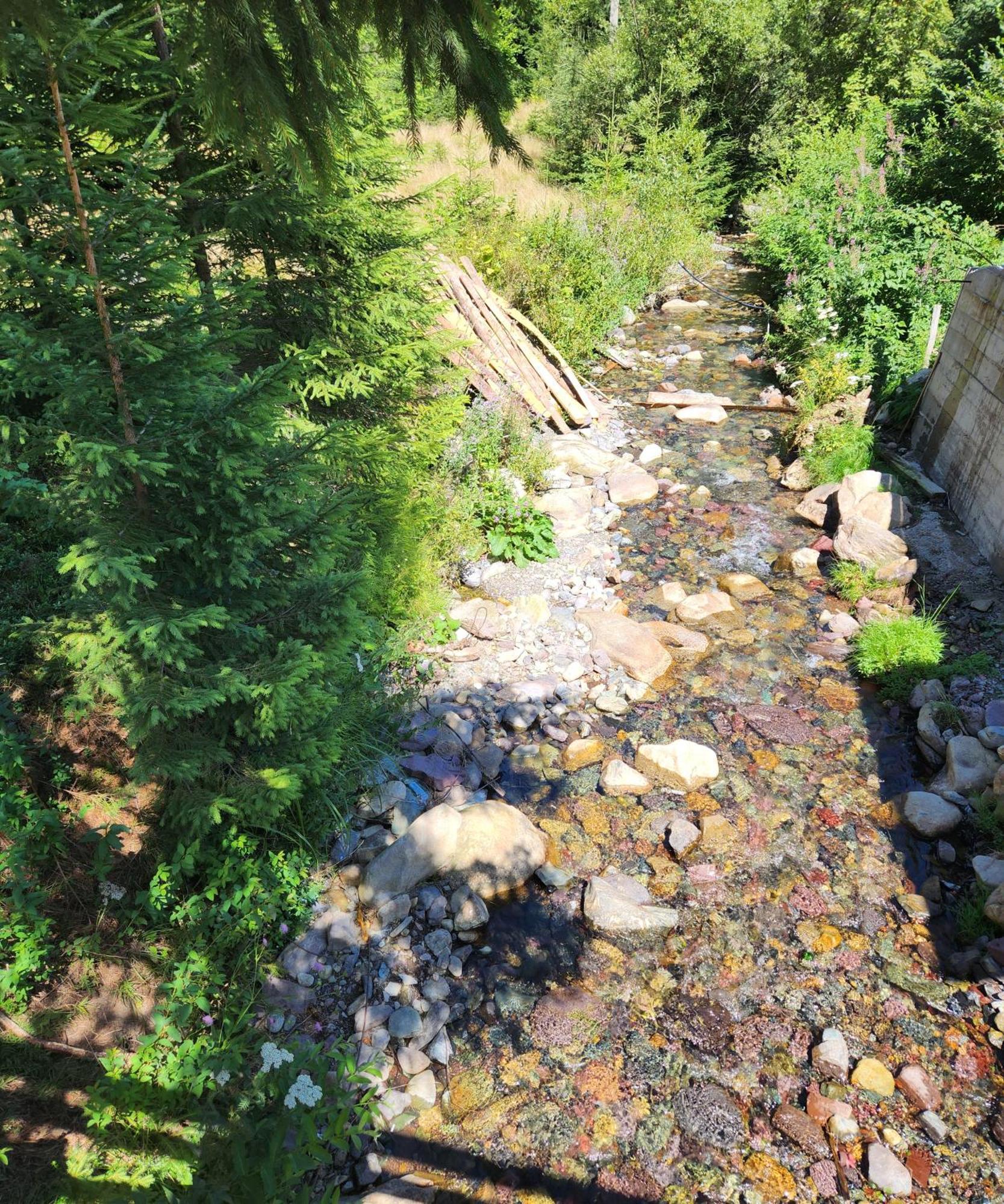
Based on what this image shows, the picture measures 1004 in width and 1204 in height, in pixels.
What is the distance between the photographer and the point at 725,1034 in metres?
3.74

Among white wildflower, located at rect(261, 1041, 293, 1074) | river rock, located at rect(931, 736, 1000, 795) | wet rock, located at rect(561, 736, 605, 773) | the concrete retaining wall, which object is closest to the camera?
white wildflower, located at rect(261, 1041, 293, 1074)

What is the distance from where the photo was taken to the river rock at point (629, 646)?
6129mm

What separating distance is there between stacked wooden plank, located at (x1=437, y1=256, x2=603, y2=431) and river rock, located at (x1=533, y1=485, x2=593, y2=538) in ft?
4.33

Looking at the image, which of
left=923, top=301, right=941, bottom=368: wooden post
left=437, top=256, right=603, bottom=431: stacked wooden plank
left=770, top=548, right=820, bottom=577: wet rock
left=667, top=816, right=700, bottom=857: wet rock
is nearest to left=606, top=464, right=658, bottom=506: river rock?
left=437, top=256, right=603, bottom=431: stacked wooden plank

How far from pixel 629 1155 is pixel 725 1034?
788mm

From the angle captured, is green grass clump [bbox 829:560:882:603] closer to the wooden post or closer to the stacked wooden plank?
the wooden post

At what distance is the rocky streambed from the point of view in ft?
10.8

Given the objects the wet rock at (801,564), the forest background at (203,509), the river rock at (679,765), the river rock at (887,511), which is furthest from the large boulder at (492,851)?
the river rock at (887,511)

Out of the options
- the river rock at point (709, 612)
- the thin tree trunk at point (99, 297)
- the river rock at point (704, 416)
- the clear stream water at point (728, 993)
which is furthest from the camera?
the river rock at point (704, 416)

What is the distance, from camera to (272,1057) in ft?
10.3

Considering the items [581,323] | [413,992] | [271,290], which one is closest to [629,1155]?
[413,992]

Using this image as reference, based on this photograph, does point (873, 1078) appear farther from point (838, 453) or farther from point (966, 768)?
point (838, 453)

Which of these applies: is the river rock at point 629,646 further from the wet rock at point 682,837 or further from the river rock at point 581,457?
the river rock at point 581,457

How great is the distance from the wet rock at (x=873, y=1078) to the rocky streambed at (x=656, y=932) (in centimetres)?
1
